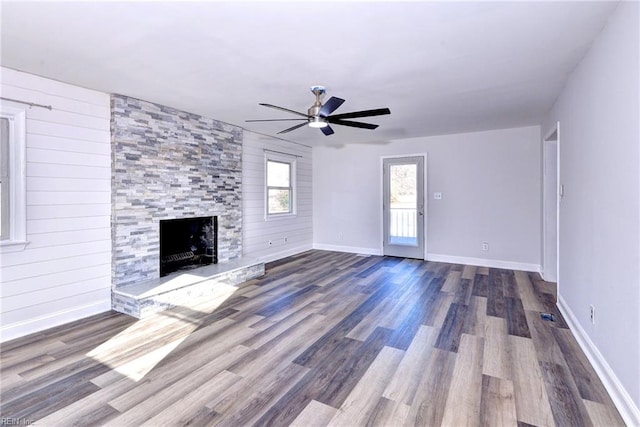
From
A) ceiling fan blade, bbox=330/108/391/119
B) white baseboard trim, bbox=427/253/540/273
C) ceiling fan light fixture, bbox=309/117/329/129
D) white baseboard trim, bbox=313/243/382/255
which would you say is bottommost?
white baseboard trim, bbox=427/253/540/273

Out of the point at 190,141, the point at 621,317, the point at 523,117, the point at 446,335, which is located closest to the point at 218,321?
the point at 446,335

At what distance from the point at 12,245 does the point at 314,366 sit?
3.02 metres

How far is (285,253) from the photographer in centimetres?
676

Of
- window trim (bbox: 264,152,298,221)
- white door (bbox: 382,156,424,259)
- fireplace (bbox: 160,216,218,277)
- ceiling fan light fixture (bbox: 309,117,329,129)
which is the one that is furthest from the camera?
white door (bbox: 382,156,424,259)

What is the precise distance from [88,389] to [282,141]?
5181 millimetres

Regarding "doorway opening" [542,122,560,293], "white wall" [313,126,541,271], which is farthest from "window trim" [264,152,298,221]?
"doorway opening" [542,122,560,293]

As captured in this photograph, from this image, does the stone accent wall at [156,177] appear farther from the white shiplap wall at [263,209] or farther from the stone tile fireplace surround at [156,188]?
the white shiplap wall at [263,209]

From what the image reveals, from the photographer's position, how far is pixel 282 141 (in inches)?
257

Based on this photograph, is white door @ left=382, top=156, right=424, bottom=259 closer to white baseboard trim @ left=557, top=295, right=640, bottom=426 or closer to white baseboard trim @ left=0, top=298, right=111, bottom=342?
white baseboard trim @ left=557, top=295, right=640, bottom=426

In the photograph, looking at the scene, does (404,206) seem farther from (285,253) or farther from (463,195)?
(285,253)

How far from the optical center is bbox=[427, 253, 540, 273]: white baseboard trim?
5484 mm

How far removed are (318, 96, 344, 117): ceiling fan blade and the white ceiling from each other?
0.32m

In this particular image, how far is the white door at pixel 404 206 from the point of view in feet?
21.1

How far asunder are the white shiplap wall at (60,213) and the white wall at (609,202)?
4679 millimetres
